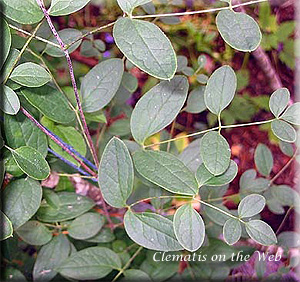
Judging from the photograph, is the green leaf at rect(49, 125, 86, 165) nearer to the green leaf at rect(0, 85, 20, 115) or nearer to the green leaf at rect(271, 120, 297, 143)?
the green leaf at rect(0, 85, 20, 115)

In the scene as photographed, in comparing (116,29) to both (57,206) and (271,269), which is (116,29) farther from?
(271,269)

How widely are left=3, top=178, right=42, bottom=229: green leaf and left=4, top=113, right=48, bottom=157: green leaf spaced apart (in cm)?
6

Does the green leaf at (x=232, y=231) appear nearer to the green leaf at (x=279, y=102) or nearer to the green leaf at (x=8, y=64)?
Result: the green leaf at (x=279, y=102)

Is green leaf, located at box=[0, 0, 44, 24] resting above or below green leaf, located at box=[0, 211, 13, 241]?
above

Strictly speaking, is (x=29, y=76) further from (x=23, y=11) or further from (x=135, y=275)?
(x=135, y=275)

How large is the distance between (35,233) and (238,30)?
1.52ft

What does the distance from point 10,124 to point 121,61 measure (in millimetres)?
186

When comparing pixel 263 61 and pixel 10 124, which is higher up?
pixel 10 124

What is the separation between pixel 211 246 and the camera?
0.86 m

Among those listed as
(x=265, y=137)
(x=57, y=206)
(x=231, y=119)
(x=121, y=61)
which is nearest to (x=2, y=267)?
(x=57, y=206)

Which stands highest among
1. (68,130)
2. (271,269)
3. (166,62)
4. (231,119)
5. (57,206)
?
(166,62)

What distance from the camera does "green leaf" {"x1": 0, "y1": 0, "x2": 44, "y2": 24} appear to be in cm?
51

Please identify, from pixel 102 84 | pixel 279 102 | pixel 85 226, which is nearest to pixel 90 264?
pixel 85 226

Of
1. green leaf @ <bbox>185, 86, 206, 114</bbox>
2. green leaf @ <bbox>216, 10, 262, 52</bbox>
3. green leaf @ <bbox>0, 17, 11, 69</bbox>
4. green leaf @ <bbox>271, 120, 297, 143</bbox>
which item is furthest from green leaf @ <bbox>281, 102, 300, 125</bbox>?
green leaf @ <bbox>0, 17, 11, 69</bbox>
